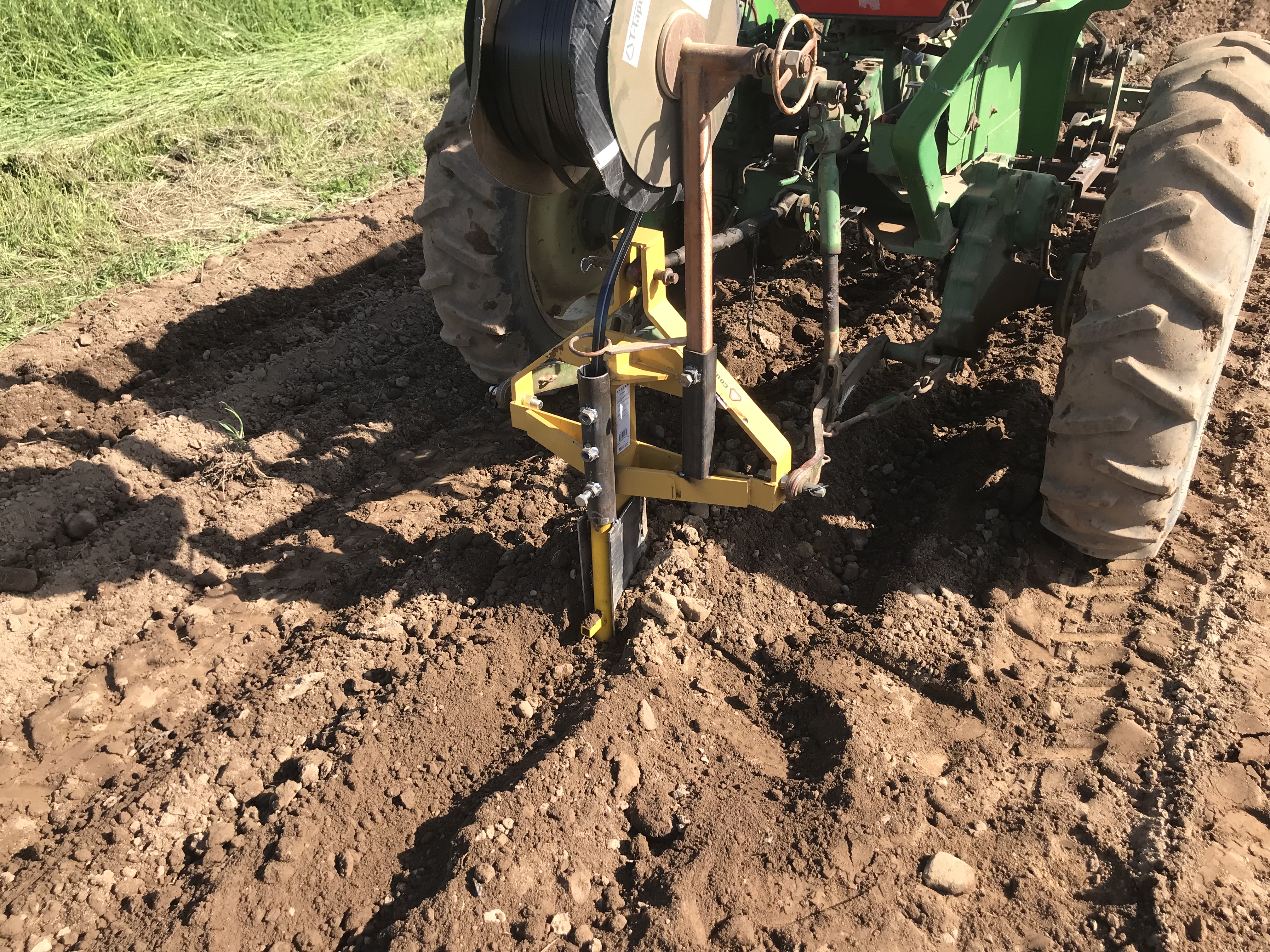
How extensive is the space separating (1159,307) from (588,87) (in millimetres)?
1751

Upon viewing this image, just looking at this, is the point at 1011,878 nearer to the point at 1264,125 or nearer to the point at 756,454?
the point at 756,454

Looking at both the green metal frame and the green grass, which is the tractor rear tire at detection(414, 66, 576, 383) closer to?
the green metal frame

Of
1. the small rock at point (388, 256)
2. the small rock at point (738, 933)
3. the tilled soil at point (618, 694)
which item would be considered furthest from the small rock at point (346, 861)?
the small rock at point (388, 256)

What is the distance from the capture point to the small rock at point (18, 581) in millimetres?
3607

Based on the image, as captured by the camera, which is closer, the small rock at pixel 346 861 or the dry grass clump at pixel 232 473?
the small rock at pixel 346 861

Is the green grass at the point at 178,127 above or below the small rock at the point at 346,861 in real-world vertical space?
above

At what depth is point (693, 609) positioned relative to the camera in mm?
3266

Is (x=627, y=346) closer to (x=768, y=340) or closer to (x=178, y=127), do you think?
(x=768, y=340)

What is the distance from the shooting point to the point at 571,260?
4094 millimetres

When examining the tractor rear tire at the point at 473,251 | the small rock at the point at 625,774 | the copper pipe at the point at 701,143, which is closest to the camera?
the copper pipe at the point at 701,143

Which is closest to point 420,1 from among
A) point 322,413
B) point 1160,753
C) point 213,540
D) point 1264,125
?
point 322,413

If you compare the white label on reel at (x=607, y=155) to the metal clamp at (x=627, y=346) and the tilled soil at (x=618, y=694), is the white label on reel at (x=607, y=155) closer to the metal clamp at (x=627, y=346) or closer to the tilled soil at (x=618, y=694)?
the metal clamp at (x=627, y=346)

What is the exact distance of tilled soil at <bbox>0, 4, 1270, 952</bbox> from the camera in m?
2.47

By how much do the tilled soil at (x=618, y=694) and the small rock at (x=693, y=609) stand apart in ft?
0.06
